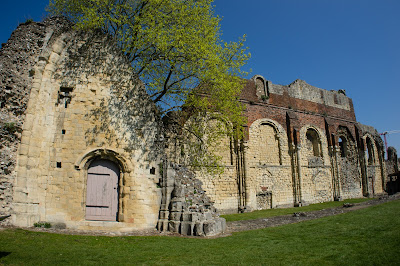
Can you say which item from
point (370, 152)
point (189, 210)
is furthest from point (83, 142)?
point (370, 152)

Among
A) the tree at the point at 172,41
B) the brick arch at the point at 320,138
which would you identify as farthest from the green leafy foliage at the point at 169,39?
the brick arch at the point at 320,138

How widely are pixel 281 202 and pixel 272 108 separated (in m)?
6.73

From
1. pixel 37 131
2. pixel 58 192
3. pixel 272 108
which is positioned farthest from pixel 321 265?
pixel 272 108

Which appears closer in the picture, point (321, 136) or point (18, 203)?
point (18, 203)

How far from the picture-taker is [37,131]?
28.9 feet

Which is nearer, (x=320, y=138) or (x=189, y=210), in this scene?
(x=189, y=210)

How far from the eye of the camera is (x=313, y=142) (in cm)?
2364

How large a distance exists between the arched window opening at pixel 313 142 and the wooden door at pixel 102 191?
17836 mm

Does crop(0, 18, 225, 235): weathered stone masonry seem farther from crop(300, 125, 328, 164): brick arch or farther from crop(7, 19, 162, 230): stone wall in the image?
crop(300, 125, 328, 164): brick arch

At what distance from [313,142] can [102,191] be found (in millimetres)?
19109

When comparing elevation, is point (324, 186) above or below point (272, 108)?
below

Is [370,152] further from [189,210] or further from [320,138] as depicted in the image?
[189,210]

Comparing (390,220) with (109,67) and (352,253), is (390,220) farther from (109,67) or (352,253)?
(109,67)

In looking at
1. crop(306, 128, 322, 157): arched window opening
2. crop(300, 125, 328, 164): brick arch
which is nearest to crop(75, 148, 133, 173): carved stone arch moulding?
crop(300, 125, 328, 164): brick arch
